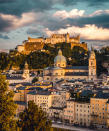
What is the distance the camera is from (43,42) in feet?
453

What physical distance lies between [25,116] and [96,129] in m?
18.5

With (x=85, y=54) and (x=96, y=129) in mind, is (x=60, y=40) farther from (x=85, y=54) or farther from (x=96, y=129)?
(x=96, y=129)

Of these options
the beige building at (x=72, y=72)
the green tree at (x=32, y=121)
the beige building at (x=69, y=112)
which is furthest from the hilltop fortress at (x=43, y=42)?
the green tree at (x=32, y=121)

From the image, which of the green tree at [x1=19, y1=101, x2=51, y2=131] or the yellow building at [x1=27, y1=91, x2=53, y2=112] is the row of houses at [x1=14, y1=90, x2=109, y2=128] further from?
the green tree at [x1=19, y1=101, x2=51, y2=131]

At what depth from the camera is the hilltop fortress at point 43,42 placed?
133m

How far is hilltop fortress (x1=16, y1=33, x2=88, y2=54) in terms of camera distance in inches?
5246

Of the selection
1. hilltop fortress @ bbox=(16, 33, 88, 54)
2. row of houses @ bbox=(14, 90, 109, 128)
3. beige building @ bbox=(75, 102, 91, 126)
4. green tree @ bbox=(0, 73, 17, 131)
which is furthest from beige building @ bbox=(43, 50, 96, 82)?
green tree @ bbox=(0, 73, 17, 131)

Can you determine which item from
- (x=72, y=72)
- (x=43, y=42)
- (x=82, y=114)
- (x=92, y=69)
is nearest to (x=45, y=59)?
(x=72, y=72)

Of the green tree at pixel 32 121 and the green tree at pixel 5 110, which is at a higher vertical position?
the green tree at pixel 5 110

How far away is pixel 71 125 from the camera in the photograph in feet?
159

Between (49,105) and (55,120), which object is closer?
(55,120)

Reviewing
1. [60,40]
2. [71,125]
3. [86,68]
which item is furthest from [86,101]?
[60,40]

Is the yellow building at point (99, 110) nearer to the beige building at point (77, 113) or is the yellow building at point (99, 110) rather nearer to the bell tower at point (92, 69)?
the beige building at point (77, 113)

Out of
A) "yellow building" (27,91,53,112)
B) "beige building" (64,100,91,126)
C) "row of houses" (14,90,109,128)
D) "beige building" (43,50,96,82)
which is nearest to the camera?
"row of houses" (14,90,109,128)
